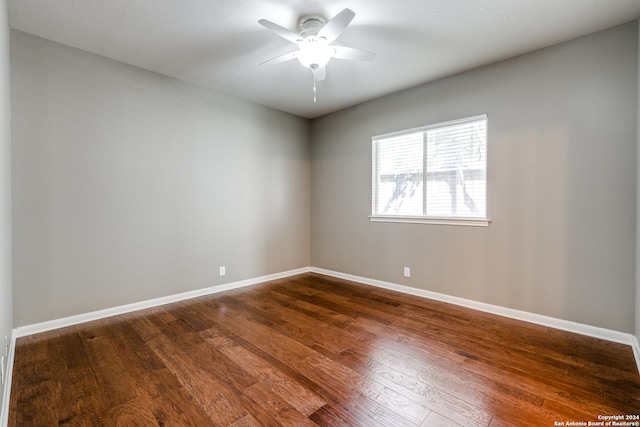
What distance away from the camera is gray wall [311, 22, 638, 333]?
249 centimetres

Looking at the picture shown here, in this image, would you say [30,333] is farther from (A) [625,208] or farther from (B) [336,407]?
(A) [625,208]

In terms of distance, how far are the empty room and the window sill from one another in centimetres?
2

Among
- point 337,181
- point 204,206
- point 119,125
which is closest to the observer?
point 119,125

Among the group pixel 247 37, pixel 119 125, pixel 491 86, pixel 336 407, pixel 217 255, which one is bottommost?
pixel 336 407

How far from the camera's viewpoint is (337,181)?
15.5 ft

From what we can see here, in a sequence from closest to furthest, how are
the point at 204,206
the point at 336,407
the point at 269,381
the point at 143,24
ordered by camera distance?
the point at 336,407
the point at 269,381
the point at 143,24
the point at 204,206

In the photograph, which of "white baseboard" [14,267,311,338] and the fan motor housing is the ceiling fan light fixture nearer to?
the fan motor housing

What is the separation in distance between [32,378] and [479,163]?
426cm

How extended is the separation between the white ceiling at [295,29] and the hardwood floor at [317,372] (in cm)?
266

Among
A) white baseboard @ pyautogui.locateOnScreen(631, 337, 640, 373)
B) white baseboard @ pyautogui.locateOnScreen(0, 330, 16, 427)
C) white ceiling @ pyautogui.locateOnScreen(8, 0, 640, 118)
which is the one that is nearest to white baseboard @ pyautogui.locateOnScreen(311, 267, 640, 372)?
white baseboard @ pyautogui.locateOnScreen(631, 337, 640, 373)

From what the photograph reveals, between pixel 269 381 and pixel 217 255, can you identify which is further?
pixel 217 255

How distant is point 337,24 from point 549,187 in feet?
8.03

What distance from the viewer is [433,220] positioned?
3.61 m

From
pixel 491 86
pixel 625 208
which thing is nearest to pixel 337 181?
pixel 491 86
